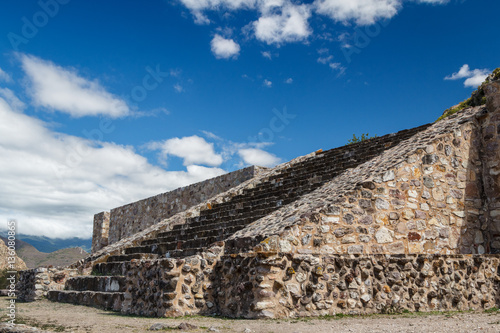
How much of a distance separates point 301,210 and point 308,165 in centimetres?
463

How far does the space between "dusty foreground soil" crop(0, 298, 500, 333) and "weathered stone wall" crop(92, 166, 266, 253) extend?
8.08 metres

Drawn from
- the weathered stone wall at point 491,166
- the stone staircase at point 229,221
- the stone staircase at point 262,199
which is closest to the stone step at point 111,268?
the stone staircase at point 229,221

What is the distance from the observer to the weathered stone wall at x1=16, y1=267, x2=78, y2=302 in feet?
28.8

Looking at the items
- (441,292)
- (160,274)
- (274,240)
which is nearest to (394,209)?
(441,292)

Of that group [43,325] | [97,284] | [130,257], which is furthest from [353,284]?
[130,257]

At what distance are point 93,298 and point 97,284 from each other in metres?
0.56

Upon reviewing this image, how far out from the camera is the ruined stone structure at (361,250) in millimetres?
5070

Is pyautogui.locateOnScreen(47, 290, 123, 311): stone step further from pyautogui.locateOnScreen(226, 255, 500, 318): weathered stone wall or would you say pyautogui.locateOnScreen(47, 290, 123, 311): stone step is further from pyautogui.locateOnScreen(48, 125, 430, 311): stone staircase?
pyautogui.locateOnScreen(226, 255, 500, 318): weathered stone wall

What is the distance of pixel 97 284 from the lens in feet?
24.6

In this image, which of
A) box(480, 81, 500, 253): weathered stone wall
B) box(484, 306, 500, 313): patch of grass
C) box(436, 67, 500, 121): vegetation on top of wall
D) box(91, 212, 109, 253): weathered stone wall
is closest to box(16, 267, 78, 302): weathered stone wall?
box(484, 306, 500, 313): patch of grass

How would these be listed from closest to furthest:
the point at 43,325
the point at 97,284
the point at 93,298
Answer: the point at 43,325 < the point at 93,298 < the point at 97,284

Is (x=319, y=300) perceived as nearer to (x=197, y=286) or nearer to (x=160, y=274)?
(x=197, y=286)

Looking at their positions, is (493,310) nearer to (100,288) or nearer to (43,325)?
(43,325)

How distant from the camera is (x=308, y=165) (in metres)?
10.7
